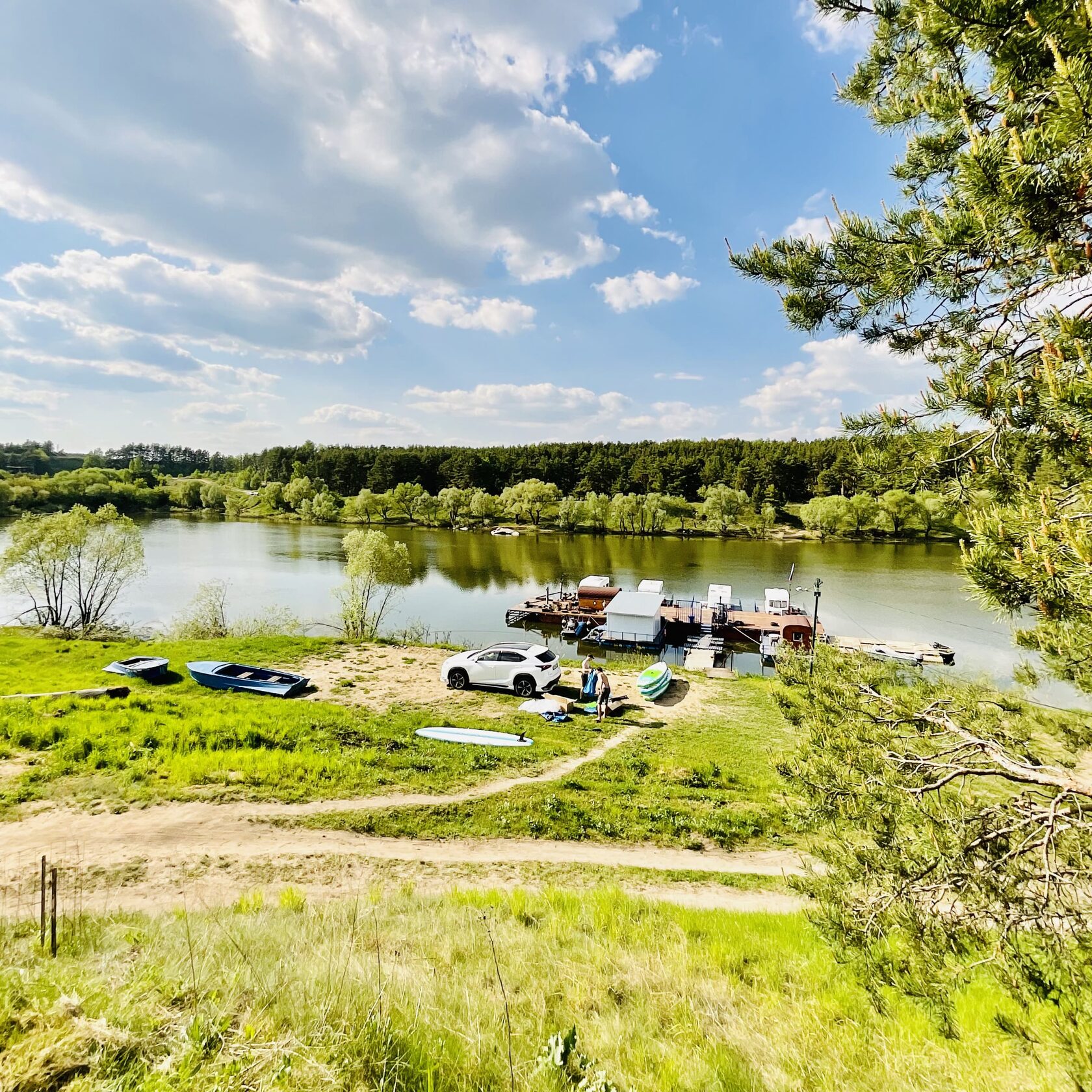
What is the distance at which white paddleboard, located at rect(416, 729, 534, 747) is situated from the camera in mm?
14172

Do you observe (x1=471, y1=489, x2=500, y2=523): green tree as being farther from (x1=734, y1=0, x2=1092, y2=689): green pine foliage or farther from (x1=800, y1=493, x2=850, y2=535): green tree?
(x1=734, y1=0, x2=1092, y2=689): green pine foliage

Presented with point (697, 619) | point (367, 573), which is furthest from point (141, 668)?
point (697, 619)

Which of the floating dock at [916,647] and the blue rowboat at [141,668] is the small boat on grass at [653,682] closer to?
the floating dock at [916,647]

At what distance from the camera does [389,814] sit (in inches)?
401

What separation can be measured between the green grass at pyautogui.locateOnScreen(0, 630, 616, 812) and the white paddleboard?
0.42 m

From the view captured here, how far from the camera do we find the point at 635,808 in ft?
36.3

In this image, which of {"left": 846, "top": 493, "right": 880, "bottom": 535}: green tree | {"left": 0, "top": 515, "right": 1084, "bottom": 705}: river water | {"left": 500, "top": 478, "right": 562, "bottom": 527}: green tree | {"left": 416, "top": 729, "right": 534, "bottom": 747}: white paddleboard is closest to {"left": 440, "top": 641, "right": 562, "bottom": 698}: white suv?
{"left": 416, "top": 729, "right": 534, "bottom": 747}: white paddleboard

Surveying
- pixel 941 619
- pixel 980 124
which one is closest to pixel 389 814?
pixel 980 124

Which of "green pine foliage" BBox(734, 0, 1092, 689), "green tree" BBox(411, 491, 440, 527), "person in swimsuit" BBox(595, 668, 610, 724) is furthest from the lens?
"green tree" BBox(411, 491, 440, 527)

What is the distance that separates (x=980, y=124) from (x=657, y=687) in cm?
1891

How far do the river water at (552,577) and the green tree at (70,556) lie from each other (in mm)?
3848

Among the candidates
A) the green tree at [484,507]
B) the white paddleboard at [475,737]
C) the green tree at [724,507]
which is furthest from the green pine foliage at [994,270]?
the green tree at [484,507]

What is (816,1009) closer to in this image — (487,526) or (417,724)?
(417,724)

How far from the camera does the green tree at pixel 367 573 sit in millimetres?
32812
